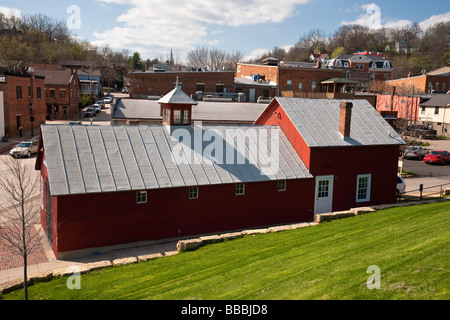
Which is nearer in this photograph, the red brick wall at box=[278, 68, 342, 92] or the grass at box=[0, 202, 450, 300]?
the grass at box=[0, 202, 450, 300]

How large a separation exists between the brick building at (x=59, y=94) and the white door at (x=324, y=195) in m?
52.5

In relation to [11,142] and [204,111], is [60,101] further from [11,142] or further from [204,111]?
[204,111]

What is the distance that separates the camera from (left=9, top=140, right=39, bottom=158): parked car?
115 feet

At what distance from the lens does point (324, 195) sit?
21.5m

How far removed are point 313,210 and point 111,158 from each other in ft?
36.7

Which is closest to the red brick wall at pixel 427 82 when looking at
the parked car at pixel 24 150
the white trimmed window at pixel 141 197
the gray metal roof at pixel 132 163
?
the gray metal roof at pixel 132 163

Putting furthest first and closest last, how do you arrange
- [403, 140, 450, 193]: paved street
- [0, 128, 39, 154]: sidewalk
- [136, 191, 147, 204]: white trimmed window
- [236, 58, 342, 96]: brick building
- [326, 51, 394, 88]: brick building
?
→ [326, 51, 394, 88]: brick building
[236, 58, 342, 96]: brick building
[0, 128, 39, 154]: sidewalk
[403, 140, 450, 193]: paved street
[136, 191, 147, 204]: white trimmed window

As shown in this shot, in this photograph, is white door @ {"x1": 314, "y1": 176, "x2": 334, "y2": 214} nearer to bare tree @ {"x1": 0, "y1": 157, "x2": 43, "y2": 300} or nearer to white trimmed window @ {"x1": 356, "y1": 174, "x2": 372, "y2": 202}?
white trimmed window @ {"x1": 356, "y1": 174, "x2": 372, "y2": 202}

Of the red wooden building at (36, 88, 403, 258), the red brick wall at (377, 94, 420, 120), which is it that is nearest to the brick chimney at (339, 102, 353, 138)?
the red wooden building at (36, 88, 403, 258)

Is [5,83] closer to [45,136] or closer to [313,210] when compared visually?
[45,136]

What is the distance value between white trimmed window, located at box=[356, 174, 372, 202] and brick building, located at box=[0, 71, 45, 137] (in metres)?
36.2

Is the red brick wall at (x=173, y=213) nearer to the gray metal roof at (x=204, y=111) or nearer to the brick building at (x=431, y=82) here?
the gray metal roof at (x=204, y=111)

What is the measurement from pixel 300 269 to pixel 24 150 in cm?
3240
